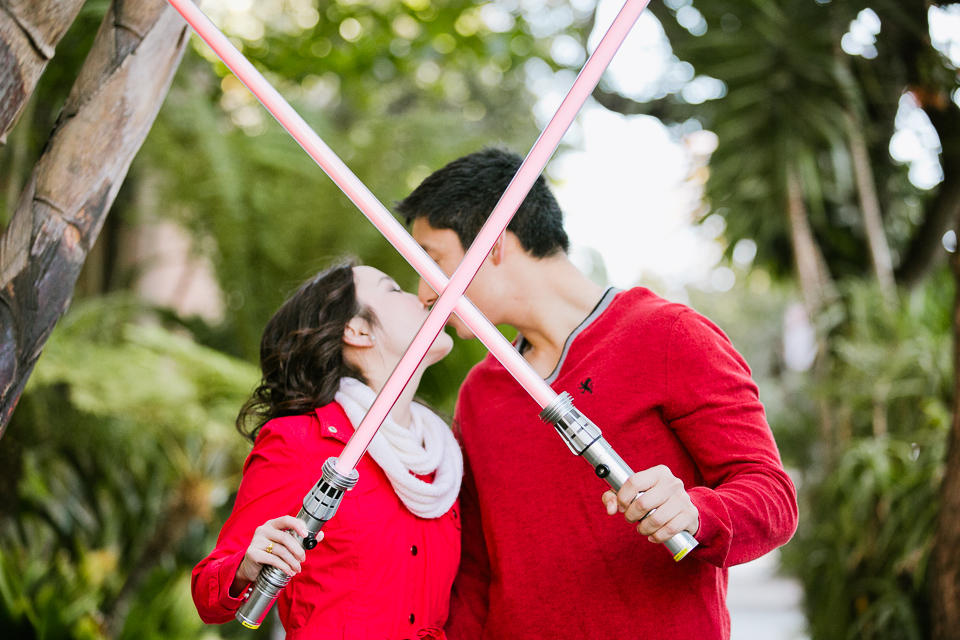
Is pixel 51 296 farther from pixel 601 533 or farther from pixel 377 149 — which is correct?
pixel 377 149

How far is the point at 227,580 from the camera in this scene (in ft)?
2.80

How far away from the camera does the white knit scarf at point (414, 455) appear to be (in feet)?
3.29

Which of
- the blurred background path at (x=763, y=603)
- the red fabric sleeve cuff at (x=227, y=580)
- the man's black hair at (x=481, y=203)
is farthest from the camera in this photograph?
the blurred background path at (x=763, y=603)

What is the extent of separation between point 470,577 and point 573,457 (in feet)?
0.92

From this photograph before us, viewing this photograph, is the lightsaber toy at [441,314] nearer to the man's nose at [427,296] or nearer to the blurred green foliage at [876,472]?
the man's nose at [427,296]

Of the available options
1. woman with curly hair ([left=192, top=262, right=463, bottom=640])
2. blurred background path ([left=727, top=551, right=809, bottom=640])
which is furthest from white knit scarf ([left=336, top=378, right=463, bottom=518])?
blurred background path ([left=727, top=551, right=809, bottom=640])

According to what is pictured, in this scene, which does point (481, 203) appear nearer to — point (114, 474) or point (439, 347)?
point (439, 347)

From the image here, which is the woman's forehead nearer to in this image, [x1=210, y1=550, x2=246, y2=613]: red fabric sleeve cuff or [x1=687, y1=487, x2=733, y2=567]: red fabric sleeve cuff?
[x1=210, y1=550, x2=246, y2=613]: red fabric sleeve cuff

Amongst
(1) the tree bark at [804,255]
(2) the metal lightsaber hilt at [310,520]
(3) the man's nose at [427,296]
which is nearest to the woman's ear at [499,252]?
(3) the man's nose at [427,296]

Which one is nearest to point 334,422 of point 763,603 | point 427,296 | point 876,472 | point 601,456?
point 427,296

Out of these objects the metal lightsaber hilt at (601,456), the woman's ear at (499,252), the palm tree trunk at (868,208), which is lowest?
the palm tree trunk at (868,208)

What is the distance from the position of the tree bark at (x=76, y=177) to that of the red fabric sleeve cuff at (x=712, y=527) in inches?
32.9

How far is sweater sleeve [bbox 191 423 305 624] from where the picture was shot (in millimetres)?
882

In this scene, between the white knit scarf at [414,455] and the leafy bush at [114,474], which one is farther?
the leafy bush at [114,474]
